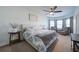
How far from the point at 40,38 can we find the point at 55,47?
34cm

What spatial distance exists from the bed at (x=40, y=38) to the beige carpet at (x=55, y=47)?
95 millimetres

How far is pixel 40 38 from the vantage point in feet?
5.12

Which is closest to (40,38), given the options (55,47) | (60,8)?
(55,47)

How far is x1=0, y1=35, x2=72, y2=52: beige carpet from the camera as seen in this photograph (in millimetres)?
1586

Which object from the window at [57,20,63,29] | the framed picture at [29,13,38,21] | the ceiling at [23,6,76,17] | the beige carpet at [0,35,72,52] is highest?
the ceiling at [23,6,76,17]

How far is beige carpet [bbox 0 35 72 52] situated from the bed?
0.09 meters

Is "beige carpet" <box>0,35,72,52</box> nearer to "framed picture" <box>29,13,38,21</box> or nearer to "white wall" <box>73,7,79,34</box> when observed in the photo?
"white wall" <box>73,7,79,34</box>

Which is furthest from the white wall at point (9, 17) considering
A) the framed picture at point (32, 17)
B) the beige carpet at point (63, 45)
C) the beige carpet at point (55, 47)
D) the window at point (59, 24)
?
the beige carpet at point (63, 45)

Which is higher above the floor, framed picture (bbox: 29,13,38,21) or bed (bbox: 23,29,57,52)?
framed picture (bbox: 29,13,38,21)

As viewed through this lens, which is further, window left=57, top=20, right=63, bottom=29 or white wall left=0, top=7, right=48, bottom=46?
window left=57, top=20, right=63, bottom=29

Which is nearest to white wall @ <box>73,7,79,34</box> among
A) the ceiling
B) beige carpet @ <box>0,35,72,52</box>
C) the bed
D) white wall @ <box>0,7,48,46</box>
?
the ceiling

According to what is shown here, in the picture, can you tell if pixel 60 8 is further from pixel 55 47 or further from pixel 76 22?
pixel 55 47
